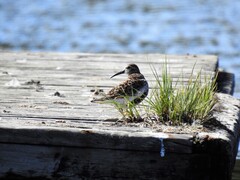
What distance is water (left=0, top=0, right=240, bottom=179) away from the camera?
1568cm

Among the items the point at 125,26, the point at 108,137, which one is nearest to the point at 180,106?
the point at 108,137

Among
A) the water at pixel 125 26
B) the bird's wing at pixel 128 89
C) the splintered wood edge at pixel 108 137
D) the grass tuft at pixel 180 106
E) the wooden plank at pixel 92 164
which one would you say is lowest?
the wooden plank at pixel 92 164

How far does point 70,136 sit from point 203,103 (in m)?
1.19

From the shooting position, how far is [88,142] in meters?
5.53

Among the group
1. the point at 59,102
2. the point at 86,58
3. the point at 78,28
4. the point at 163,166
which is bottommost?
the point at 163,166

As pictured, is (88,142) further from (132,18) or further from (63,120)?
(132,18)

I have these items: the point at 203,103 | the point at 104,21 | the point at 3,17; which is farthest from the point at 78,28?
the point at 203,103

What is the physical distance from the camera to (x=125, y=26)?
59.6 feet

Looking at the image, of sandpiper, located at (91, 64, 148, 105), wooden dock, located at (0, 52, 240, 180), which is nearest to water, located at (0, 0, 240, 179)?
sandpiper, located at (91, 64, 148, 105)

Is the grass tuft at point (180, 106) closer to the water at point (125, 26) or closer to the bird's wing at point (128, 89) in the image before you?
the bird's wing at point (128, 89)

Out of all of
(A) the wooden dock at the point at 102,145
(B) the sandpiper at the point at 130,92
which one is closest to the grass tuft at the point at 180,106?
(A) the wooden dock at the point at 102,145

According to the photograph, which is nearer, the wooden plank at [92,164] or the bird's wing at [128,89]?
the wooden plank at [92,164]

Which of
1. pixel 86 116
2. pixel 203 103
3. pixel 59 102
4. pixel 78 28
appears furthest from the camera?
pixel 78 28

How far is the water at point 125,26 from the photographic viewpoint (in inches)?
617
